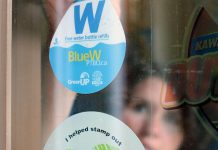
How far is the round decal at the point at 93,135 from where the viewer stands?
3.96 ft

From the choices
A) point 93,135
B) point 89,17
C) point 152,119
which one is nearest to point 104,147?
point 93,135

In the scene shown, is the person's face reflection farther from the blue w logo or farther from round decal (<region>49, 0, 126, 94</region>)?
the blue w logo

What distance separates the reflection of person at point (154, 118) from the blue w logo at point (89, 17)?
22 centimetres

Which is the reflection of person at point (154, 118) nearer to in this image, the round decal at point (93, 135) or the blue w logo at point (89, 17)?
the round decal at point (93, 135)

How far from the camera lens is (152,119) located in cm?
115

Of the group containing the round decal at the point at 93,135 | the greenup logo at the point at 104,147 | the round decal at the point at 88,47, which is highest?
the round decal at the point at 88,47

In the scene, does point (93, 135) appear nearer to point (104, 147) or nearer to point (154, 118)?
point (104, 147)

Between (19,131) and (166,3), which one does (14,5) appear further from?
(166,3)

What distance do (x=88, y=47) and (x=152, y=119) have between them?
0.35 m

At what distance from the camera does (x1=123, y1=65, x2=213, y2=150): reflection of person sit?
1.09 meters

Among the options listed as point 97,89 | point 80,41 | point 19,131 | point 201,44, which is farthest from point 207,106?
point 19,131

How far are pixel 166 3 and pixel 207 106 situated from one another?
13.5 inches

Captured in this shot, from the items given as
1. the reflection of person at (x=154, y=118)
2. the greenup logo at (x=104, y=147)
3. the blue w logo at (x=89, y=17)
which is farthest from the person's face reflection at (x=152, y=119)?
the blue w logo at (x=89, y=17)

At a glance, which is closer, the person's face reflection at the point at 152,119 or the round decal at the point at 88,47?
the person's face reflection at the point at 152,119
